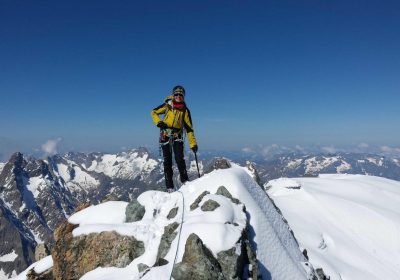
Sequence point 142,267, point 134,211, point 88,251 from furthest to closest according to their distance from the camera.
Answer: point 134,211, point 88,251, point 142,267

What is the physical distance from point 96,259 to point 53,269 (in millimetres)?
4057

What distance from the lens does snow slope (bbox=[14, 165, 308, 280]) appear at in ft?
40.3

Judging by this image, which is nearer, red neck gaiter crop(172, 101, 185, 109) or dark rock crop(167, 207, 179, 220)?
dark rock crop(167, 207, 179, 220)

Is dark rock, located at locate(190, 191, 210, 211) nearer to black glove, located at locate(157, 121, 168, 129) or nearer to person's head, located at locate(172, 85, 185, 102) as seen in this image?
black glove, located at locate(157, 121, 168, 129)

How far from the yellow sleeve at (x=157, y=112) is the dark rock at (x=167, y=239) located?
618 cm

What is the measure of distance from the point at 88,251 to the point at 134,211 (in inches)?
99.9

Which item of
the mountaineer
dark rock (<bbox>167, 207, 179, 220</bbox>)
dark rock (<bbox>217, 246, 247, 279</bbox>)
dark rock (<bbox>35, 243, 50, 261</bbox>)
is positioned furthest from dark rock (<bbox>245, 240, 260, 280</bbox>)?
dark rock (<bbox>35, 243, 50, 261</bbox>)

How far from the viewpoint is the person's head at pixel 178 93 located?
17.8 meters

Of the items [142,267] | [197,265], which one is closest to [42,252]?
[142,267]

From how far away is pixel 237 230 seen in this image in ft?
41.4

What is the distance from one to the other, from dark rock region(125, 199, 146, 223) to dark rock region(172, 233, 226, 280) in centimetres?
507

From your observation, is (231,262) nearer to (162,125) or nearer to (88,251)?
(88,251)

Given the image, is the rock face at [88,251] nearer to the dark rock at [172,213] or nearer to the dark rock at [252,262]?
the dark rock at [172,213]

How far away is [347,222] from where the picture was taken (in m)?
53.9
